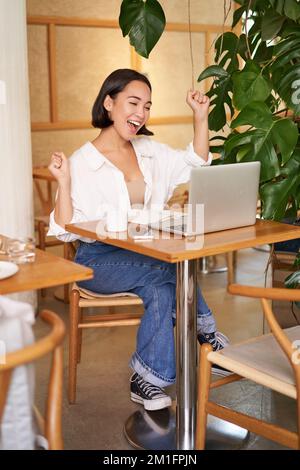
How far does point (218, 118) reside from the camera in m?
3.44

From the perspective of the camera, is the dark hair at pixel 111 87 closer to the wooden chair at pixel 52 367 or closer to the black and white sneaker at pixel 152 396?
the black and white sneaker at pixel 152 396

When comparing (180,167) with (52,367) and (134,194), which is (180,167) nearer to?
(134,194)

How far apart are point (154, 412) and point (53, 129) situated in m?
3.90

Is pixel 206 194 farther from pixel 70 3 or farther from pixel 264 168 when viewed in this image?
pixel 70 3

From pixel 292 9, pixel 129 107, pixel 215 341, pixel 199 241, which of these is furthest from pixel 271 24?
pixel 215 341

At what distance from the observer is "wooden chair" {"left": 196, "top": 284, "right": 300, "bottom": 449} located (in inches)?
74.3

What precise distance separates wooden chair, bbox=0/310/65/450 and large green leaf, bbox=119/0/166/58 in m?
1.82

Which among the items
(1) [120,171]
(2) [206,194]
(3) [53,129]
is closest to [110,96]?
(1) [120,171]

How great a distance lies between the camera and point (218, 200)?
2355mm

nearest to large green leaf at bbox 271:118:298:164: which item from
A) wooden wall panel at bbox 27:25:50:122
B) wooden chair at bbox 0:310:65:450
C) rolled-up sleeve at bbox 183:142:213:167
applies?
rolled-up sleeve at bbox 183:142:213:167

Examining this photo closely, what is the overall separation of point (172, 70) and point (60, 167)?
14.6 ft

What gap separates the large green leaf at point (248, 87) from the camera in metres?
2.87

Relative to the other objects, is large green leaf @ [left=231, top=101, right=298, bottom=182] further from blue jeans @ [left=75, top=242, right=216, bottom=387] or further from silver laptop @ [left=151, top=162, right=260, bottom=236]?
blue jeans @ [left=75, top=242, right=216, bottom=387]

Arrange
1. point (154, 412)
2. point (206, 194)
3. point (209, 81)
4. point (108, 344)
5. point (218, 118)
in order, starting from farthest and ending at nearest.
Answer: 1. point (209, 81)
2. point (108, 344)
3. point (218, 118)
4. point (154, 412)
5. point (206, 194)
